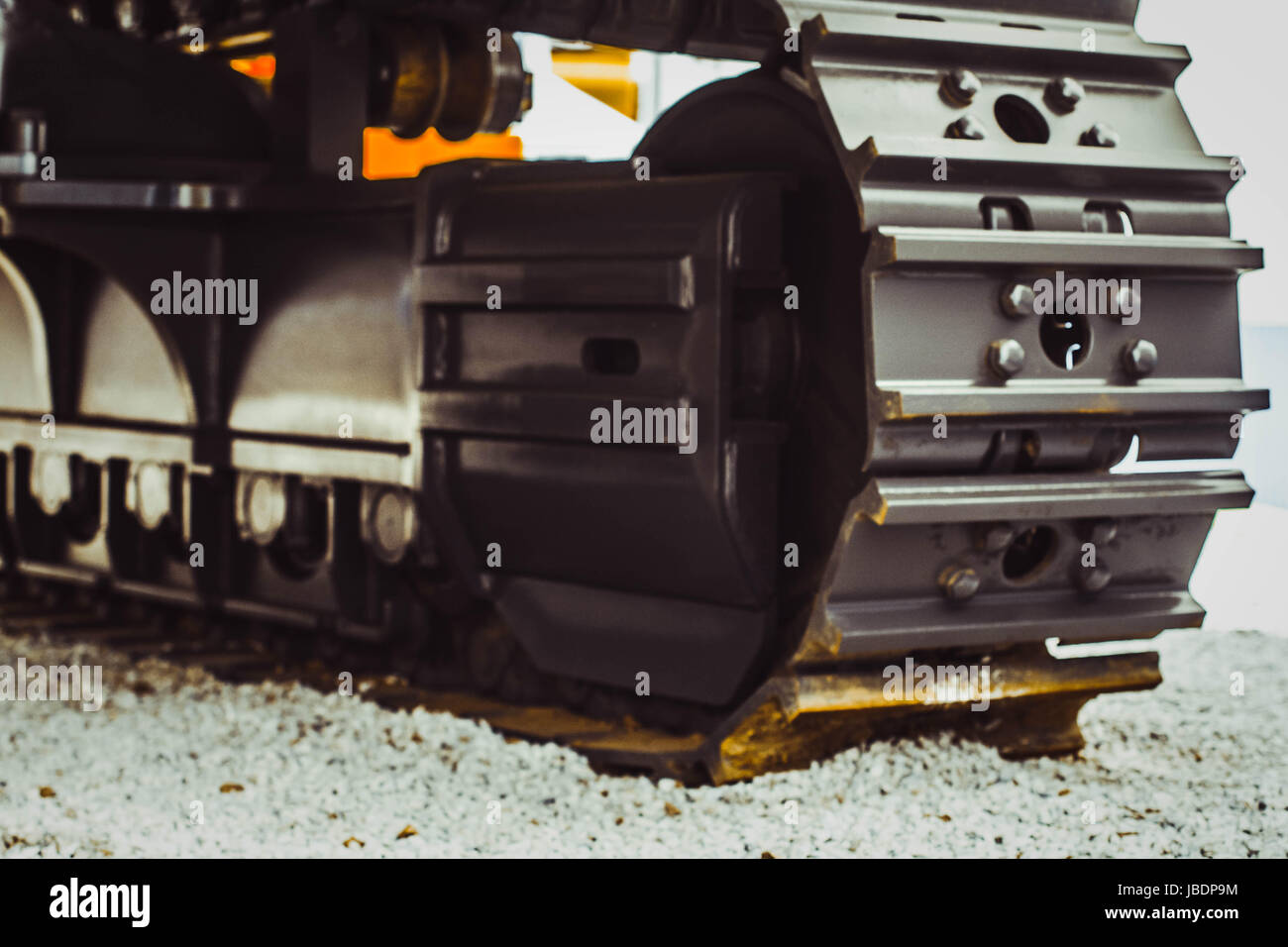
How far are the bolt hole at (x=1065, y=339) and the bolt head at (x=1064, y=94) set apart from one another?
0.39 meters

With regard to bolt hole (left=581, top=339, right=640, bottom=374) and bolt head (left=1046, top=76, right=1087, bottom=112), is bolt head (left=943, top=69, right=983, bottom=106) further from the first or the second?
bolt hole (left=581, top=339, right=640, bottom=374)

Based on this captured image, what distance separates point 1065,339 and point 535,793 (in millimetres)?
1296

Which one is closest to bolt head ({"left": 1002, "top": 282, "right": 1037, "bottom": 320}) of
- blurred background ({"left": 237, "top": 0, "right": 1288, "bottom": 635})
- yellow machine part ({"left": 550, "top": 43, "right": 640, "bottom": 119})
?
blurred background ({"left": 237, "top": 0, "right": 1288, "bottom": 635})

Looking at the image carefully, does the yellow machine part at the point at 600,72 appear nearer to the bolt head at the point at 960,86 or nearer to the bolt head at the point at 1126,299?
the bolt head at the point at 960,86

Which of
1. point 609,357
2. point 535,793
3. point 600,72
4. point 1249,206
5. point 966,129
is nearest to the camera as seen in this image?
point 966,129

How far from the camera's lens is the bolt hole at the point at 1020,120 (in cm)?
309

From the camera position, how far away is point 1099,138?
3.08 m

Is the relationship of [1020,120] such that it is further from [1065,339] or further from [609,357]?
[609,357]

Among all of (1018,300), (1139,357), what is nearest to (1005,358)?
(1018,300)

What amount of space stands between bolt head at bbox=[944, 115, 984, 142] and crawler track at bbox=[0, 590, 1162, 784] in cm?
95

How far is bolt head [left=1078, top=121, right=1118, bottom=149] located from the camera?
10.1 feet

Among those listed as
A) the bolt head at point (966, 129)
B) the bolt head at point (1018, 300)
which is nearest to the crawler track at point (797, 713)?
the bolt head at point (1018, 300)

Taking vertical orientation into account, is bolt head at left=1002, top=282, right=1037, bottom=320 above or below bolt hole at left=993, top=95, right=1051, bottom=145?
below

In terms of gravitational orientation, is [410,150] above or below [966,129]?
above
